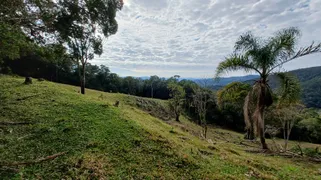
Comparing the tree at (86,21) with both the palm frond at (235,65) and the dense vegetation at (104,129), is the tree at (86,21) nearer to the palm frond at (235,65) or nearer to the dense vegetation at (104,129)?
the dense vegetation at (104,129)

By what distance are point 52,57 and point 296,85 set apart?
1075 cm

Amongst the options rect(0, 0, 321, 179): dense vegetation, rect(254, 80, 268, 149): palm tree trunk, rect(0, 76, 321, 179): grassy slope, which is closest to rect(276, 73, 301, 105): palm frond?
rect(0, 0, 321, 179): dense vegetation

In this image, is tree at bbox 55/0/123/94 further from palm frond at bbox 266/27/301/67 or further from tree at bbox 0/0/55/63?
palm frond at bbox 266/27/301/67

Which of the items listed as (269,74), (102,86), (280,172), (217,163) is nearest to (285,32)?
(269,74)

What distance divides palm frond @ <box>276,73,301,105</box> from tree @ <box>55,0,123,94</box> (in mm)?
11062

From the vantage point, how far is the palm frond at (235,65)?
29.4 feet

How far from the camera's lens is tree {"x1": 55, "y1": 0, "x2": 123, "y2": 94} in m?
12.9

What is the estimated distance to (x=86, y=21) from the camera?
46.5 feet

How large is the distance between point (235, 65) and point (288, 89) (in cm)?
244

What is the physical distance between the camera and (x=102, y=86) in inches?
1898

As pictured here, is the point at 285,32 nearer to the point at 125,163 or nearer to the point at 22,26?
the point at 125,163

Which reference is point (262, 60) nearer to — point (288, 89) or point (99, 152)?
point (288, 89)

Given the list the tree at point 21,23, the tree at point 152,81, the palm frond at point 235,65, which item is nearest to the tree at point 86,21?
the tree at point 21,23

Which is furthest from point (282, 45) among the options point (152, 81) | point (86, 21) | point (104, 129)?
point (152, 81)
